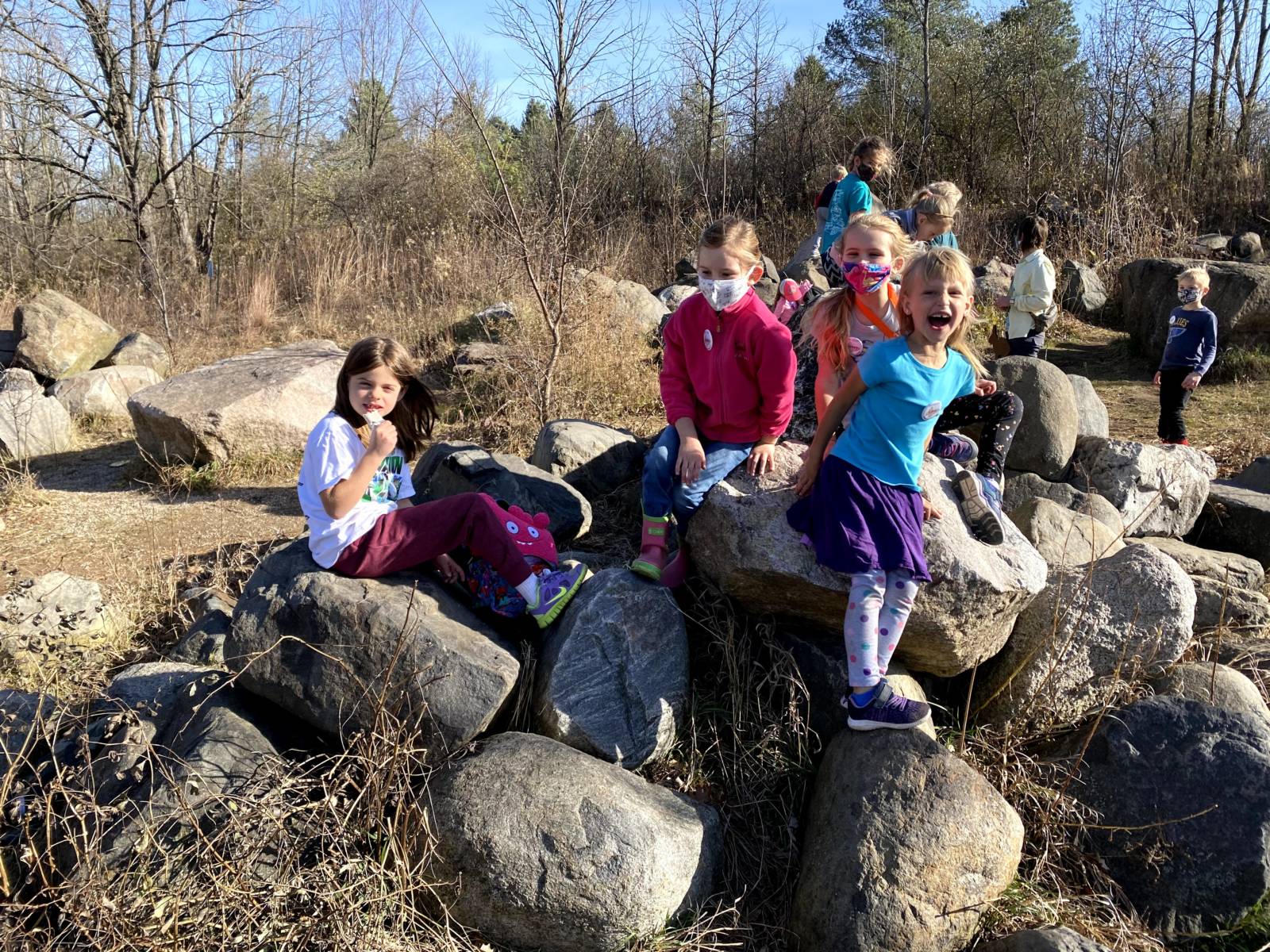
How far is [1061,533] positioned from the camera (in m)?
4.09

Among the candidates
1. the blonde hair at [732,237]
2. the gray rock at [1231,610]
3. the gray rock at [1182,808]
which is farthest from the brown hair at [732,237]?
the gray rock at [1231,610]

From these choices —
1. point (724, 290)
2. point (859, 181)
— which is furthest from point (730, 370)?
point (859, 181)

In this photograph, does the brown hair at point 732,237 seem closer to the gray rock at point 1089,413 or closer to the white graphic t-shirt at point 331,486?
the white graphic t-shirt at point 331,486

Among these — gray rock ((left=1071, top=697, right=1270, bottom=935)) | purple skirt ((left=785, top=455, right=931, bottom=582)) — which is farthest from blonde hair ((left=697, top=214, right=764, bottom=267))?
gray rock ((left=1071, top=697, right=1270, bottom=935))

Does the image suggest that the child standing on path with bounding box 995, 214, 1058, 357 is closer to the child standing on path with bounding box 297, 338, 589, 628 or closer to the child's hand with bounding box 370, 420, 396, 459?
the child standing on path with bounding box 297, 338, 589, 628

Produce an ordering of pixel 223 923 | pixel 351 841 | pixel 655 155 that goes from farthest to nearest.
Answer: pixel 655 155 → pixel 351 841 → pixel 223 923

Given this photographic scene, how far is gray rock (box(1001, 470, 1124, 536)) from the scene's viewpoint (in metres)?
4.52

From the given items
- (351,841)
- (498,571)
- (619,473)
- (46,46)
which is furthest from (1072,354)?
(46,46)

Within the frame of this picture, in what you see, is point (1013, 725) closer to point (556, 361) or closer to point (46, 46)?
point (556, 361)

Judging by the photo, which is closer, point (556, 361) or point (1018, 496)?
point (1018, 496)

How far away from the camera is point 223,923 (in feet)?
8.10

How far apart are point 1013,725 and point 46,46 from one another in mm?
12163

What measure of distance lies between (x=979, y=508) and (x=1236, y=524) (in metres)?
2.62

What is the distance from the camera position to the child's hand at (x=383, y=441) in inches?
124
